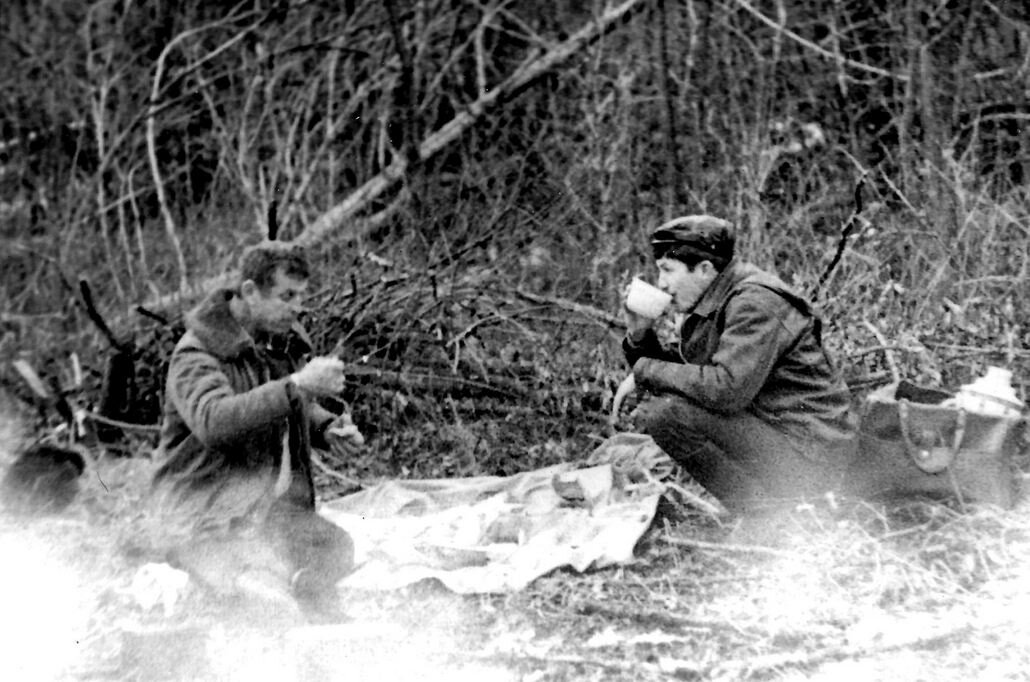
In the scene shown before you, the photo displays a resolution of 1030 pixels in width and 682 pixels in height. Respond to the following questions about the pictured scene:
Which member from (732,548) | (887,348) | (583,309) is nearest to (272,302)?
(732,548)

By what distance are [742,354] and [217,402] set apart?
1.66 metres

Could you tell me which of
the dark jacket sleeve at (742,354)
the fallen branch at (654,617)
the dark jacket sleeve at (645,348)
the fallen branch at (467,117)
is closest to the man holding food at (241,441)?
the fallen branch at (654,617)

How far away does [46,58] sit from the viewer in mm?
9789

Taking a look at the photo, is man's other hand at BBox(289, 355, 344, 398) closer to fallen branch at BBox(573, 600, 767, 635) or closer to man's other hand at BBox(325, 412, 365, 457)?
man's other hand at BBox(325, 412, 365, 457)

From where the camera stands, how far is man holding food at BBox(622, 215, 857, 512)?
404cm

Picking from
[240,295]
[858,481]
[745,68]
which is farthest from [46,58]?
[858,481]

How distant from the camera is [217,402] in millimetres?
3570

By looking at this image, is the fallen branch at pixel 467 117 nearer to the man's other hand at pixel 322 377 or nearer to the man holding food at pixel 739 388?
the man holding food at pixel 739 388

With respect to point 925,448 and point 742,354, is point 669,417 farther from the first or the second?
point 925,448

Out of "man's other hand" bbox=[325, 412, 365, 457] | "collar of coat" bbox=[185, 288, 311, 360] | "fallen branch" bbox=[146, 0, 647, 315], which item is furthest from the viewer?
"fallen branch" bbox=[146, 0, 647, 315]

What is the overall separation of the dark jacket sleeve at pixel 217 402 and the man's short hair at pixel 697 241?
140 centimetres

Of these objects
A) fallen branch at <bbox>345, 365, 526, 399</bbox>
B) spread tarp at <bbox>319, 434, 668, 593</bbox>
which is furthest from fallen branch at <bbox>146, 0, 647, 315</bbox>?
spread tarp at <bbox>319, 434, 668, 593</bbox>

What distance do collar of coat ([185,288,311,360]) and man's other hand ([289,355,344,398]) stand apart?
0.98 feet

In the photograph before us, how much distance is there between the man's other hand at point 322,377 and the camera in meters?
3.48
